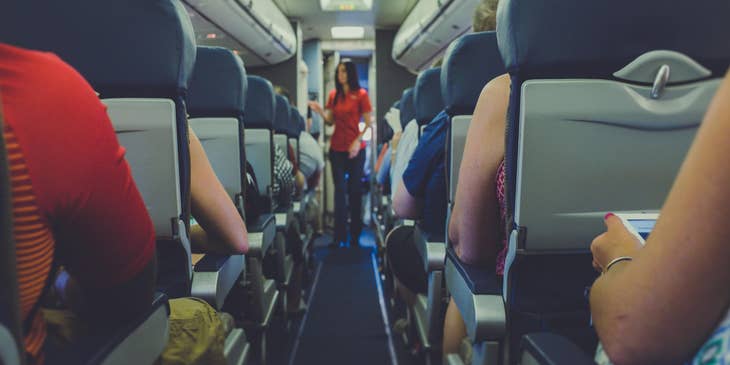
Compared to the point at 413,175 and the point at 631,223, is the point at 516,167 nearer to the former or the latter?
the point at 631,223

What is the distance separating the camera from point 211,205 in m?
1.51

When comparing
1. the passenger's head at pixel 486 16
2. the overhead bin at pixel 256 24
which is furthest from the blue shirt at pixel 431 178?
the overhead bin at pixel 256 24

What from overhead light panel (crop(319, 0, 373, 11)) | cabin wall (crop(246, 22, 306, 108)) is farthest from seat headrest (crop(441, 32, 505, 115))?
cabin wall (crop(246, 22, 306, 108))

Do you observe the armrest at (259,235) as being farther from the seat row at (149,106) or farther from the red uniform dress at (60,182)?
the red uniform dress at (60,182)

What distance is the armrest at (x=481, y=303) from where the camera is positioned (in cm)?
117

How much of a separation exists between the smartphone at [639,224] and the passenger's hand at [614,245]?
10mm

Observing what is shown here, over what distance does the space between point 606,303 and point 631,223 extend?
0.29 metres

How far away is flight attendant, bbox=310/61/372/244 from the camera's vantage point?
239 inches

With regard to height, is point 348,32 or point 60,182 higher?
point 348,32

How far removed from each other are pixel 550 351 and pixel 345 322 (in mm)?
2754

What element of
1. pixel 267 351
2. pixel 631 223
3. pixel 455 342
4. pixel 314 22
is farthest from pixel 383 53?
pixel 631 223

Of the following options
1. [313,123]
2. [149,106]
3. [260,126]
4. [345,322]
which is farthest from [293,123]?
[149,106]

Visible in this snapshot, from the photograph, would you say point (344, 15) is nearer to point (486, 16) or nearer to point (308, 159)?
point (308, 159)

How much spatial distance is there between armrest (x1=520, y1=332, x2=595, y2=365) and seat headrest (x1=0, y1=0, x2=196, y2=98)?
3.54 feet
